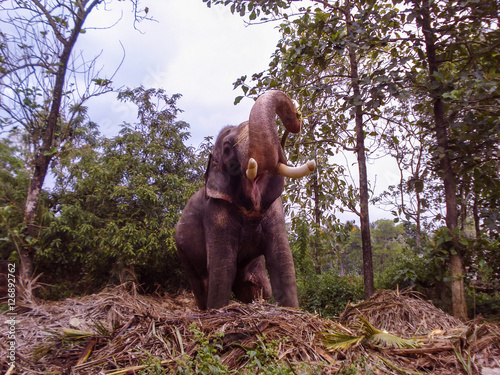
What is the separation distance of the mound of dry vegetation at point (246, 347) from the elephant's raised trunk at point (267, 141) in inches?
47.7

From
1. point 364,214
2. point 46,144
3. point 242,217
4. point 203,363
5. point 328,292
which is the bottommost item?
point 328,292

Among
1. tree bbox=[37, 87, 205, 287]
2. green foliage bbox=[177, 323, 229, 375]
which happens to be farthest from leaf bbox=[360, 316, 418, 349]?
tree bbox=[37, 87, 205, 287]

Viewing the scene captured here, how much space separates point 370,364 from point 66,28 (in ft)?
17.7

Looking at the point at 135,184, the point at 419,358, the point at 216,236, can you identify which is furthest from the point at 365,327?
the point at 135,184

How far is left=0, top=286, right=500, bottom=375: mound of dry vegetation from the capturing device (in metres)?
2.04

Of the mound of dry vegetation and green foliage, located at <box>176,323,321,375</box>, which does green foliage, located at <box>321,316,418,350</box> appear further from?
green foliage, located at <box>176,323,321,375</box>

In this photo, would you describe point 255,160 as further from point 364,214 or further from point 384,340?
point 364,214

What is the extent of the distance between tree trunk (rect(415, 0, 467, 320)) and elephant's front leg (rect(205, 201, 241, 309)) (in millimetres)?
2632

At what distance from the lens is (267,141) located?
3.35 m

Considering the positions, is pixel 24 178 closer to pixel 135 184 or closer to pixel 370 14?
pixel 135 184

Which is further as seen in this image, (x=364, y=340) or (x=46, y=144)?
(x=46, y=144)

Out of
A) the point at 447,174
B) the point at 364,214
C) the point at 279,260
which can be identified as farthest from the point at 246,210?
the point at 447,174

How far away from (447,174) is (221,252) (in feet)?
10.1

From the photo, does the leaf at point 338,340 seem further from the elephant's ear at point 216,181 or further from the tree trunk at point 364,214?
the tree trunk at point 364,214
